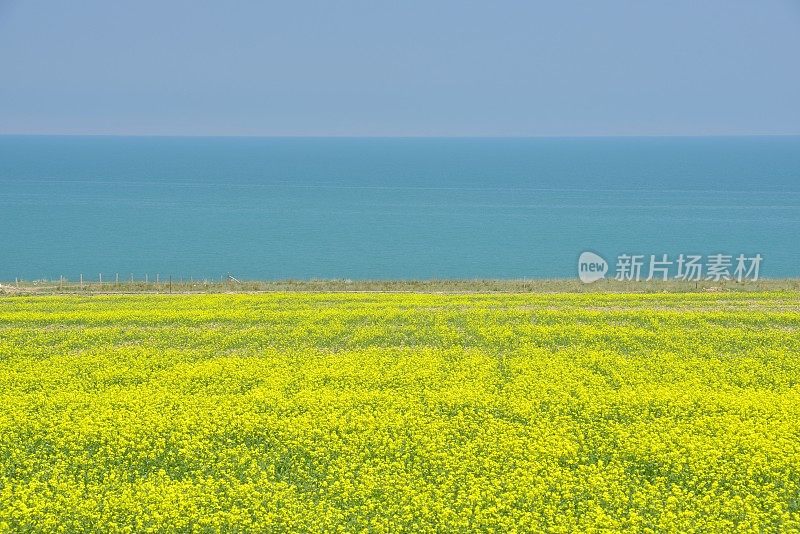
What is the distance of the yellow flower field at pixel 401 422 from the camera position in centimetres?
1844

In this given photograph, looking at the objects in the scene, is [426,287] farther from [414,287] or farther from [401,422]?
[401,422]

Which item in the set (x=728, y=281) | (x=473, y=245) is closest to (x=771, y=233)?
(x=473, y=245)

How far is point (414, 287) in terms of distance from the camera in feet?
163

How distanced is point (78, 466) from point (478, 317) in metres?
20.1

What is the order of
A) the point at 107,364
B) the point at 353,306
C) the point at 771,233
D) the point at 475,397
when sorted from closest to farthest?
the point at 475,397
the point at 107,364
the point at 353,306
the point at 771,233

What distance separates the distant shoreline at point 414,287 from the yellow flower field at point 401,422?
11.1m

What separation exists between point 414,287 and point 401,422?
27165 millimetres

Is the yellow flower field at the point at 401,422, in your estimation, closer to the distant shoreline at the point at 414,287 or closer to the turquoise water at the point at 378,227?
the distant shoreline at the point at 414,287

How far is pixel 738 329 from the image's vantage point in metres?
33.3

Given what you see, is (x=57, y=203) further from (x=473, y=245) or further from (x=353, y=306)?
(x=353, y=306)

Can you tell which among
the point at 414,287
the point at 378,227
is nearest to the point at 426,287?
the point at 414,287

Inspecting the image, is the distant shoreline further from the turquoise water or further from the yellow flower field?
the turquoise water

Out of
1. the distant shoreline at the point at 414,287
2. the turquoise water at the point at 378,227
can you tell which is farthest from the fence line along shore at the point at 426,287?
the turquoise water at the point at 378,227

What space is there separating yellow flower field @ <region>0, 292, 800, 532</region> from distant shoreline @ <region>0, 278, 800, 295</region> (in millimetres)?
→ 11140
